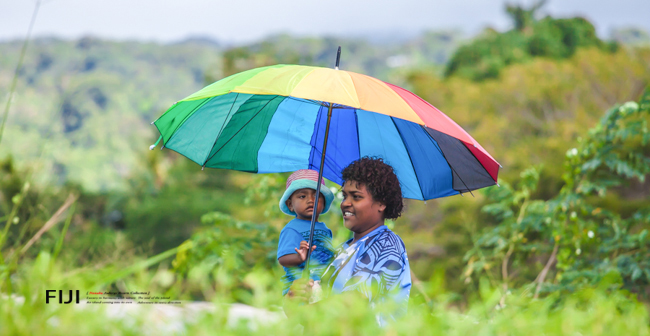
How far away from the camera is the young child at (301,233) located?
92.5 inches

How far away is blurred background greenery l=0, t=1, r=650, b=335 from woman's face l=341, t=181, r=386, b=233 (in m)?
0.40

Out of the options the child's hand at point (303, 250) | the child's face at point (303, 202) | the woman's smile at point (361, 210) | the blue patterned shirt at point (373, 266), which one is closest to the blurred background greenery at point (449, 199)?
the blue patterned shirt at point (373, 266)

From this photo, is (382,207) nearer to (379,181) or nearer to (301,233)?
(379,181)

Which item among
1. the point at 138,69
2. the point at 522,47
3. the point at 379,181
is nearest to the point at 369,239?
the point at 379,181

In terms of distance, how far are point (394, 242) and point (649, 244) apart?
320 cm

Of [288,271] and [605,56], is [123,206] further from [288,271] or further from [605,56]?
[288,271]

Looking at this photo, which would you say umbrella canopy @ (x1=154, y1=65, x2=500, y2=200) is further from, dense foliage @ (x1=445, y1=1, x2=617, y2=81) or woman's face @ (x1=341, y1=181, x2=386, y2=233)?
dense foliage @ (x1=445, y1=1, x2=617, y2=81)

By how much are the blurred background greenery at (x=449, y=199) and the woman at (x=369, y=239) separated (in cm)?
24

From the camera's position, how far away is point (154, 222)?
30891mm

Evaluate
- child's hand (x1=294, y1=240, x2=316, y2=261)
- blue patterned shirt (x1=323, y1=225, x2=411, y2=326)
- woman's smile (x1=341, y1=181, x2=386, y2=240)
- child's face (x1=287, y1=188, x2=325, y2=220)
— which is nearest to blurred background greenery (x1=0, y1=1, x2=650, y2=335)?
blue patterned shirt (x1=323, y1=225, x2=411, y2=326)

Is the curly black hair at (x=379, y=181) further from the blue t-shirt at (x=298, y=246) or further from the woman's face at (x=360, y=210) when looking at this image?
the blue t-shirt at (x=298, y=246)

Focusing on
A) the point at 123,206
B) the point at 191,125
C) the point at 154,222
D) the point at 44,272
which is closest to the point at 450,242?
the point at 191,125

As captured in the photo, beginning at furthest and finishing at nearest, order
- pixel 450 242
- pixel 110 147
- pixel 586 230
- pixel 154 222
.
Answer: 1. pixel 110 147
2. pixel 154 222
3. pixel 450 242
4. pixel 586 230

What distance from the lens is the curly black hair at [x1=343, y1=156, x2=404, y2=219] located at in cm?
222
